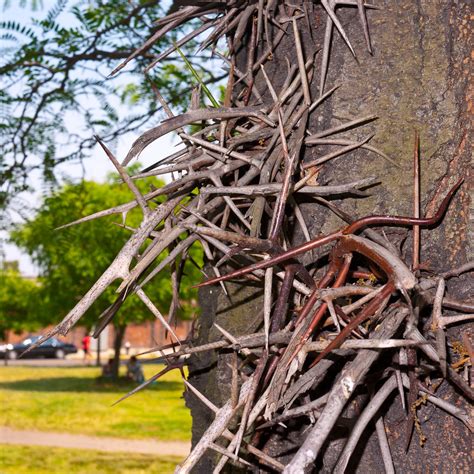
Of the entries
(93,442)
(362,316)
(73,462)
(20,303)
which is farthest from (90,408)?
(362,316)

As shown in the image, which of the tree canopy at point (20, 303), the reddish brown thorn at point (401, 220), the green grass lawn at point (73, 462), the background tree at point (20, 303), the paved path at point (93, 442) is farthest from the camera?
the tree canopy at point (20, 303)

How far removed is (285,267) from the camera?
1021 millimetres

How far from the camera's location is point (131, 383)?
923 inches

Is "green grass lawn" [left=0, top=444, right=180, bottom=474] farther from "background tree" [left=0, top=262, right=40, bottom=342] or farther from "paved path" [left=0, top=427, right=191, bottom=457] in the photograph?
"background tree" [left=0, top=262, right=40, bottom=342]

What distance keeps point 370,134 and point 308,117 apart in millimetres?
109

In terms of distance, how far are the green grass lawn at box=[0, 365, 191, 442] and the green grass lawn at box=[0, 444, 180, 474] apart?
0.94 metres

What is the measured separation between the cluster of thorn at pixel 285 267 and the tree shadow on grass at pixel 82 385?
21184 millimetres

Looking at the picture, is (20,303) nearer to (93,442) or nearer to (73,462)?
(93,442)

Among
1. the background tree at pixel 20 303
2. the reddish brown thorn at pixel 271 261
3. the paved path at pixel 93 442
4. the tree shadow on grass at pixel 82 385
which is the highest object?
the reddish brown thorn at pixel 271 261

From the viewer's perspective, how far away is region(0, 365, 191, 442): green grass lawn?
16.0m

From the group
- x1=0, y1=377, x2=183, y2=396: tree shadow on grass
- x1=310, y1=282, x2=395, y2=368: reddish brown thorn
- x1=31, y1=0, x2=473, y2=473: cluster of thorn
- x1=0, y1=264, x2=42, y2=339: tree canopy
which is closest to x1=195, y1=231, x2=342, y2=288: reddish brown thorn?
x1=31, y1=0, x2=473, y2=473: cluster of thorn

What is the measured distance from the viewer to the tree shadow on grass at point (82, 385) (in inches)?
905

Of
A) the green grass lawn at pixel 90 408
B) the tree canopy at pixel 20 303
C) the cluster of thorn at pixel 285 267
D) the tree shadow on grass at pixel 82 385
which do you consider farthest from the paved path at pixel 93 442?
the cluster of thorn at pixel 285 267

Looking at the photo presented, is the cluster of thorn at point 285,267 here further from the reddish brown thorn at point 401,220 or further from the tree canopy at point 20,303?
the tree canopy at point 20,303
